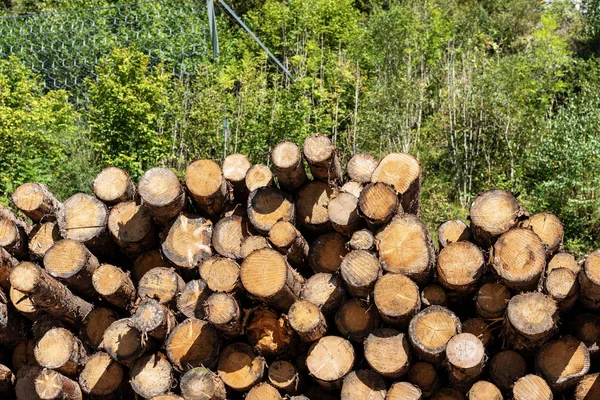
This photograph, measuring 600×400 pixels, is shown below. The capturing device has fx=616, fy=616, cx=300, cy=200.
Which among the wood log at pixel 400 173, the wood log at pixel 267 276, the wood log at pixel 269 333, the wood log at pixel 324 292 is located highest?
the wood log at pixel 400 173

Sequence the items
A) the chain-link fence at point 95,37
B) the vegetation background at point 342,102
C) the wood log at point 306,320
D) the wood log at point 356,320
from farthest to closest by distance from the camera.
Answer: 1. the chain-link fence at point 95,37
2. the vegetation background at point 342,102
3. the wood log at point 356,320
4. the wood log at point 306,320

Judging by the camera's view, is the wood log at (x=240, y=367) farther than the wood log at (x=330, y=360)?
Yes

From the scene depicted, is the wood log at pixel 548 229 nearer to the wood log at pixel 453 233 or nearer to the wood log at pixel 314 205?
the wood log at pixel 453 233

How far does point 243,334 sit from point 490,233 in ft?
5.24

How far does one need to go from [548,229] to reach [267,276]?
1677 millimetres

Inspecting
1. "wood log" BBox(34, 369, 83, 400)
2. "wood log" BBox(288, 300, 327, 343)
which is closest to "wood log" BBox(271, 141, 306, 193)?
"wood log" BBox(288, 300, 327, 343)

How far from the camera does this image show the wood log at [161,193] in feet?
12.8

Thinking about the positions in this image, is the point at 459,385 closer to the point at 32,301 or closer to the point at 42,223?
the point at 32,301

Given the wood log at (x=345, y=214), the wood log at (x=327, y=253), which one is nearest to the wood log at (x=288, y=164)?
the wood log at (x=345, y=214)

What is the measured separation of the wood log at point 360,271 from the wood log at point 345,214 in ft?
0.78

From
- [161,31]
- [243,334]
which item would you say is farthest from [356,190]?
[161,31]

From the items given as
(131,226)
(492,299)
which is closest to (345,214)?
(492,299)

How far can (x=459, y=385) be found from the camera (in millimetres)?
3391

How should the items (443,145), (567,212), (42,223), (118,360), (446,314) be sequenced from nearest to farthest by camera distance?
(446,314) → (118,360) → (42,223) → (567,212) → (443,145)
